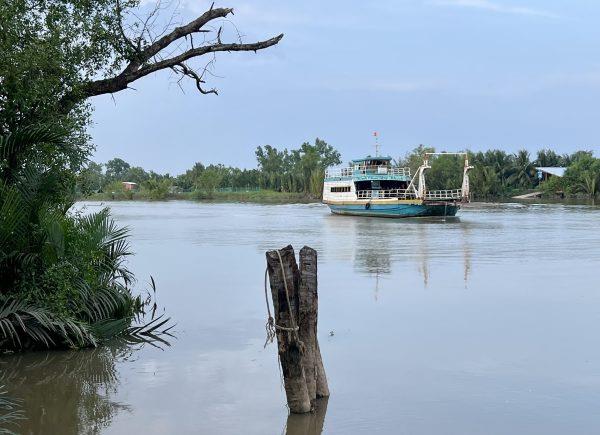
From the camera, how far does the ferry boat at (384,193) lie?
4316 centimetres

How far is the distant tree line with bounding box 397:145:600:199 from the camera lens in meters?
74.0

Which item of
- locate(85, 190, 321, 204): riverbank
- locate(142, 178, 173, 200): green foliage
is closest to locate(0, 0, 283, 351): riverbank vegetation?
locate(85, 190, 321, 204): riverbank

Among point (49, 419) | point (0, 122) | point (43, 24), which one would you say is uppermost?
point (43, 24)

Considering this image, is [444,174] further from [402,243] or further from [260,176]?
[402,243]

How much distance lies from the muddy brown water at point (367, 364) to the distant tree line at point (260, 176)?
67640mm

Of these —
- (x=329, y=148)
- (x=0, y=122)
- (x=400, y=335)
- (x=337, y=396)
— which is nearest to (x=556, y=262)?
(x=400, y=335)

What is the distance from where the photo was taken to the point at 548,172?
78062 mm

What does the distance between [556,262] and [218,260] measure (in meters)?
8.86

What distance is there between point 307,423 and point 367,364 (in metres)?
2.19

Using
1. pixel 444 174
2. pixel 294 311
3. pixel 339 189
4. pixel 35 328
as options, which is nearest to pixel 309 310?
pixel 294 311

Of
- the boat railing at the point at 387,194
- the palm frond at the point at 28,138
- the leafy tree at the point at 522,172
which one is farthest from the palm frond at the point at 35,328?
the leafy tree at the point at 522,172

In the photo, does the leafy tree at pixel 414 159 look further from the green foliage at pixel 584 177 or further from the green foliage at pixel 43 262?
the green foliage at pixel 43 262

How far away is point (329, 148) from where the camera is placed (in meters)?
117

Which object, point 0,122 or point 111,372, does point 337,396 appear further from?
point 0,122
